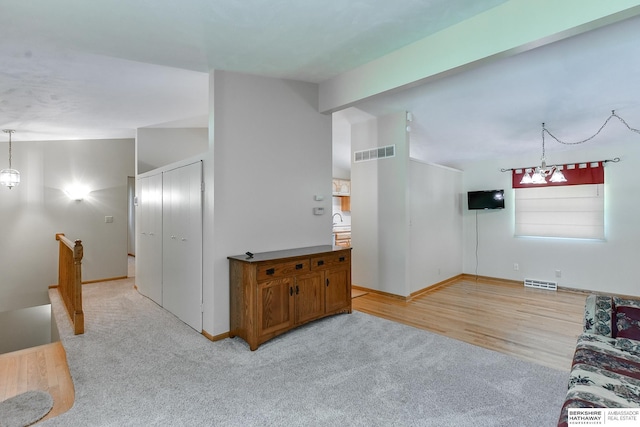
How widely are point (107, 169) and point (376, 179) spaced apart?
502cm

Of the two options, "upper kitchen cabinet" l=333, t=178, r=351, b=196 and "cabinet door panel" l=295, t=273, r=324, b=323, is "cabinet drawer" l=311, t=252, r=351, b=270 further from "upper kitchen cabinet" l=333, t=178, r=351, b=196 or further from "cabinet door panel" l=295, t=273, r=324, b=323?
"upper kitchen cabinet" l=333, t=178, r=351, b=196

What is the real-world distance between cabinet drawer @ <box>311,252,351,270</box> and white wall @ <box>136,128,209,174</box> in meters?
3.48

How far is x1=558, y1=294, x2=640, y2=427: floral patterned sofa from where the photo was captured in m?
1.46

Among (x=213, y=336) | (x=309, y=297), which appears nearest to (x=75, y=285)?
(x=213, y=336)

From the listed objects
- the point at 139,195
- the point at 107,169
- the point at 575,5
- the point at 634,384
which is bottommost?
the point at 634,384

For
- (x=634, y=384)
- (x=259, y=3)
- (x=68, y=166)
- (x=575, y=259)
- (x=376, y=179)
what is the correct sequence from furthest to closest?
1. (x=68, y=166)
2. (x=575, y=259)
3. (x=376, y=179)
4. (x=259, y=3)
5. (x=634, y=384)

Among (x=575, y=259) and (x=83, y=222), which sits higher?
(x=83, y=222)

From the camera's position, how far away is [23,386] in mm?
2395

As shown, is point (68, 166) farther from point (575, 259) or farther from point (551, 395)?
point (575, 259)

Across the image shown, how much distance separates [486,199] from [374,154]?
2549mm

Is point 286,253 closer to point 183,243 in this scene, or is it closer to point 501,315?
point 183,243

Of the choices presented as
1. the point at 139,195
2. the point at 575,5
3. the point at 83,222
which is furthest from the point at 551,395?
the point at 83,222

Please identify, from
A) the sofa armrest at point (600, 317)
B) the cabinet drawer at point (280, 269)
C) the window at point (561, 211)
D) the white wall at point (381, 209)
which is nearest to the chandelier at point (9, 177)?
the cabinet drawer at point (280, 269)

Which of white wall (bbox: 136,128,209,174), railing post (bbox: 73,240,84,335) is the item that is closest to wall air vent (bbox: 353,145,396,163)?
white wall (bbox: 136,128,209,174)
